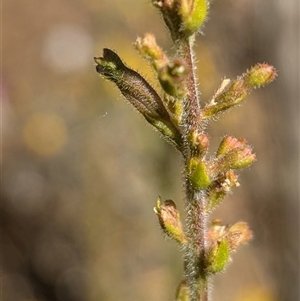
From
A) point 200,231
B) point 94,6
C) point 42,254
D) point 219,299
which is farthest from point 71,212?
point 200,231

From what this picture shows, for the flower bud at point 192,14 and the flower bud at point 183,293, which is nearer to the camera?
the flower bud at point 192,14

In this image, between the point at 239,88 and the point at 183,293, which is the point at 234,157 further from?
the point at 183,293

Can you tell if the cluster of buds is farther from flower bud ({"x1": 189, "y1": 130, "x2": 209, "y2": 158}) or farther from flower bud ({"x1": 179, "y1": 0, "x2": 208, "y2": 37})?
flower bud ({"x1": 179, "y1": 0, "x2": 208, "y2": 37})

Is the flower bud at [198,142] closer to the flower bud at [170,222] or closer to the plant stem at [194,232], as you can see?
the plant stem at [194,232]

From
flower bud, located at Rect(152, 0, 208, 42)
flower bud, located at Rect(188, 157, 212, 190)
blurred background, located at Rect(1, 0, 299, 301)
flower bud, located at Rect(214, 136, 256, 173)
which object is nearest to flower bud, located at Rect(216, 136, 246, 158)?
flower bud, located at Rect(214, 136, 256, 173)

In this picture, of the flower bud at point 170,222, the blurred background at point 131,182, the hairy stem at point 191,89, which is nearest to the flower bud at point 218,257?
the flower bud at point 170,222

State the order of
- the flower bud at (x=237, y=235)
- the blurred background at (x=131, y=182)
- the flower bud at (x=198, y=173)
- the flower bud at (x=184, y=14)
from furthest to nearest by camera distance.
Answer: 1. the blurred background at (x=131, y=182)
2. the flower bud at (x=237, y=235)
3. the flower bud at (x=198, y=173)
4. the flower bud at (x=184, y=14)

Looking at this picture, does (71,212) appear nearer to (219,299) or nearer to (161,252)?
(161,252)
